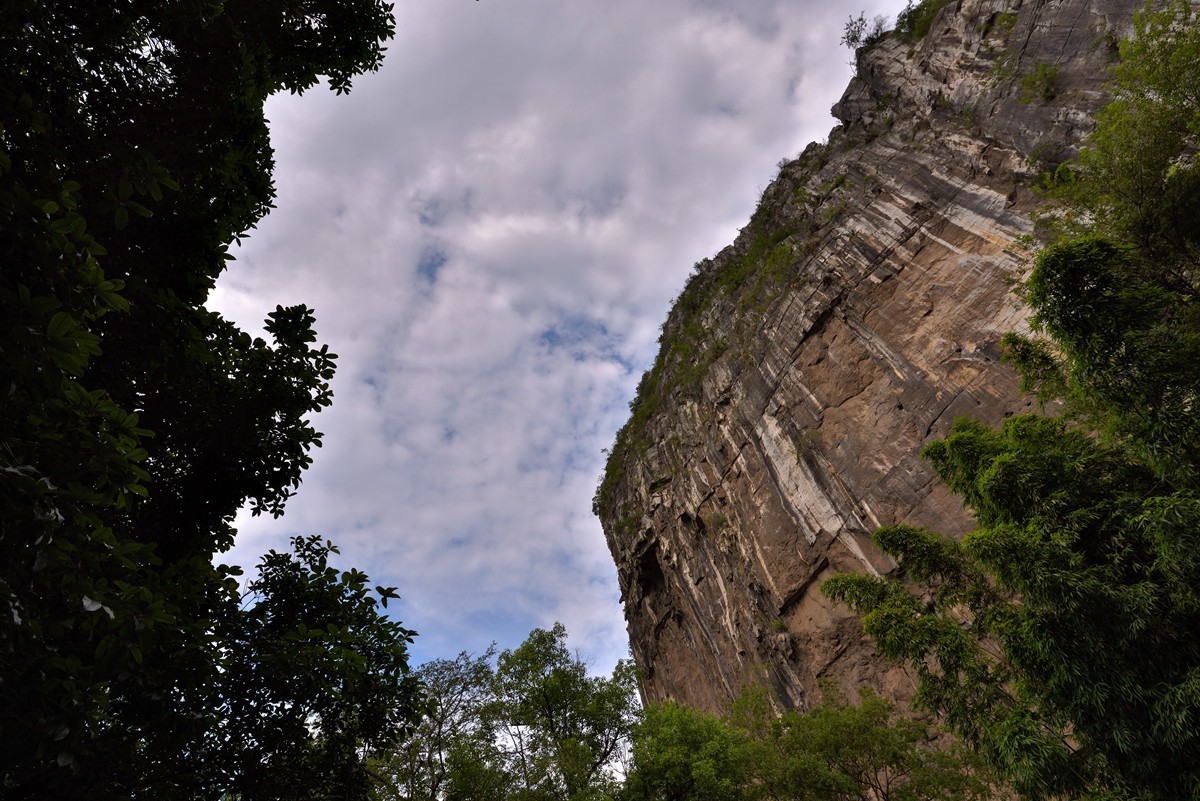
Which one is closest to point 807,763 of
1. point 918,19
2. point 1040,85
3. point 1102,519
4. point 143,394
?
point 1102,519

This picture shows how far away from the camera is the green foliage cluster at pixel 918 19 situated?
27719mm

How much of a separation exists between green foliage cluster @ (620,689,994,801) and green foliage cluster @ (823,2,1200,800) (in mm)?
4483

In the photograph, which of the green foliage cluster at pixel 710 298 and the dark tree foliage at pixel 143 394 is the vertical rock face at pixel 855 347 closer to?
the green foliage cluster at pixel 710 298

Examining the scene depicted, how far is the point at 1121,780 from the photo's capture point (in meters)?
8.53

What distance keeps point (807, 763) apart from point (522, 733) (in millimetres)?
9246

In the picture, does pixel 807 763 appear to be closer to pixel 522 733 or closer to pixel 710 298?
pixel 522 733

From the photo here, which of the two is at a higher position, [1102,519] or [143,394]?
[143,394]

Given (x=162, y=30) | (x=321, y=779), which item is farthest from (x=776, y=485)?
(x=162, y=30)

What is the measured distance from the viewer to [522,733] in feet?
62.3

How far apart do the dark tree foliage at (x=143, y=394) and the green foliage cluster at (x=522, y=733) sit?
12020mm

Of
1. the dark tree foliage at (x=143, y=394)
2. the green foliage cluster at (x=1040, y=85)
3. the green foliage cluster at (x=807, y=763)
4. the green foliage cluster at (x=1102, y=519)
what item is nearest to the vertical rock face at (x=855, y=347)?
the green foliage cluster at (x=1040, y=85)

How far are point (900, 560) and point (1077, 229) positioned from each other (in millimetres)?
7514

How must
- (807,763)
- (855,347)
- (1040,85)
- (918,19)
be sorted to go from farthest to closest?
1. (918,19)
2. (855,347)
3. (1040,85)
4. (807,763)

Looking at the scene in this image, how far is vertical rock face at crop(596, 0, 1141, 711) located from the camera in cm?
1886
